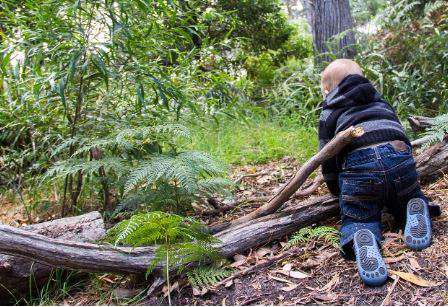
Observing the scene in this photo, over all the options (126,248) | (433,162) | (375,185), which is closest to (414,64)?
(433,162)

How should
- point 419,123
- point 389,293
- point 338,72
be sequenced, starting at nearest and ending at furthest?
1. point 389,293
2. point 338,72
3. point 419,123

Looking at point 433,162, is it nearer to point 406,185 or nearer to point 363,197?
point 406,185

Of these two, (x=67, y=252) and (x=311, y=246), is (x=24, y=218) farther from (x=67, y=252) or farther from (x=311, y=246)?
(x=311, y=246)

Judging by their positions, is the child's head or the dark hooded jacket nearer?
the dark hooded jacket

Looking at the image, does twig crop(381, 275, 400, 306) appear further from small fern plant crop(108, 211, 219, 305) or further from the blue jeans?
small fern plant crop(108, 211, 219, 305)

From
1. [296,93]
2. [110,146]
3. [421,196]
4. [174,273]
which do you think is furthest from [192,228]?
[296,93]

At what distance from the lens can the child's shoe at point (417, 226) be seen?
2.12 m

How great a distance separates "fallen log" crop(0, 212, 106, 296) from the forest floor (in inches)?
7.3

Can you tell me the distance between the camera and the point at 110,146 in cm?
295

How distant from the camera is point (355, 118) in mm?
2479

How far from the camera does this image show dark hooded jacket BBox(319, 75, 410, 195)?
2.39m

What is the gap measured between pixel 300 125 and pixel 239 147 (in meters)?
0.88

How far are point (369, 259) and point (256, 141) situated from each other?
9.98 ft

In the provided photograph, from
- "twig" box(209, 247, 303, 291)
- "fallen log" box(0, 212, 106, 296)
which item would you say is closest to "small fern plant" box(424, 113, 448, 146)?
"twig" box(209, 247, 303, 291)
